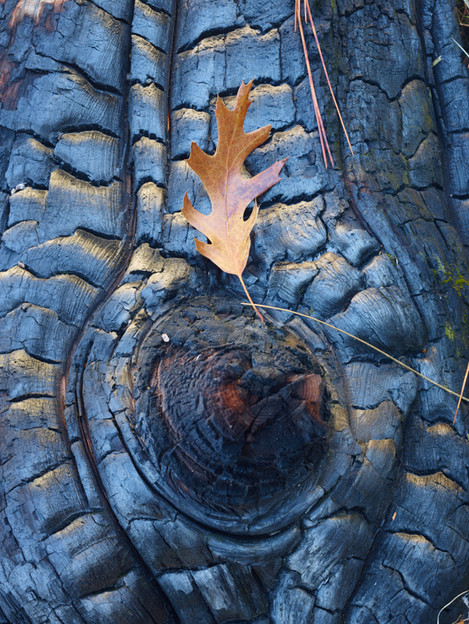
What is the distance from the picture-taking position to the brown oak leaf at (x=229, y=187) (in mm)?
1471

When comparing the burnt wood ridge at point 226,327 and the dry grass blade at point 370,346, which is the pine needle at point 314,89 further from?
the dry grass blade at point 370,346

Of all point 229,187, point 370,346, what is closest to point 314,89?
point 229,187

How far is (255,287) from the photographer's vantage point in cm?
155

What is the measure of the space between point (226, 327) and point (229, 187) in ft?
1.35

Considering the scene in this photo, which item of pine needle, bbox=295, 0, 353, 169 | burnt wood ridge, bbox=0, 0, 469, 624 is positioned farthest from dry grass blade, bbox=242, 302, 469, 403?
pine needle, bbox=295, 0, 353, 169

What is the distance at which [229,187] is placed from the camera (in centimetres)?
151

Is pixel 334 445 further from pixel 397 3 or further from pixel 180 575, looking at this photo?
pixel 397 3

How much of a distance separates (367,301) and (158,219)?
2.29ft

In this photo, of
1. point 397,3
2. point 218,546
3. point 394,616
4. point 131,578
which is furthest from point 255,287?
point 397,3

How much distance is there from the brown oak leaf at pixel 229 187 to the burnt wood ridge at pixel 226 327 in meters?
0.10

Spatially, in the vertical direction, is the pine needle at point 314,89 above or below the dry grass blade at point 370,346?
above

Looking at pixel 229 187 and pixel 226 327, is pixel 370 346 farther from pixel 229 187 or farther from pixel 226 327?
pixel 229 187

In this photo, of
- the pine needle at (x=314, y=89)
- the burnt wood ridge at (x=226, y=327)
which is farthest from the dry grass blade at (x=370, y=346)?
the pine needle at (x=314, y=89)

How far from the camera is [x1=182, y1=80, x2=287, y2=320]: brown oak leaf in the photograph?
1.47 m
